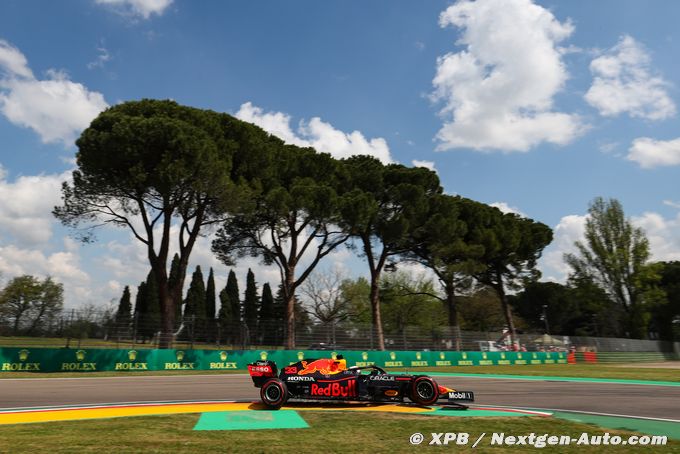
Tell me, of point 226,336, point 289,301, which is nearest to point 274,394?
point 226,336

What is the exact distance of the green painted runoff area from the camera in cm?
761

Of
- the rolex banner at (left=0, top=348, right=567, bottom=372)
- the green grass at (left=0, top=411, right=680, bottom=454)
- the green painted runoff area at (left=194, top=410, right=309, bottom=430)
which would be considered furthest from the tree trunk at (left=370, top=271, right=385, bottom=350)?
the green grass at (left=0, top=411, right=680, bottom=454)

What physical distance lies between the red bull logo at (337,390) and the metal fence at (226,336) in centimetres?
1664

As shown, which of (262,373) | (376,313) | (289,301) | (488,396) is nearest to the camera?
(262,373)

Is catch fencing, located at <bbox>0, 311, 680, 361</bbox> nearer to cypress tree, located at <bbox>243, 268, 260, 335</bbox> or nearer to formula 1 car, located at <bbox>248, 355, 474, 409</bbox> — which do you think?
formula 1 car, located at <bbox>248, 355, 474, 409</bbox>

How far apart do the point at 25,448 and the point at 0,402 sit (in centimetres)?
592

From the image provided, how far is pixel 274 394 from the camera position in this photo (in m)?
9.84

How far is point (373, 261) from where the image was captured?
34.9 m

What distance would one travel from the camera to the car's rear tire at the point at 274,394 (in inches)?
382

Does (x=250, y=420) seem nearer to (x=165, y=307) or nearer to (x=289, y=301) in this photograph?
(x=165, y=307)

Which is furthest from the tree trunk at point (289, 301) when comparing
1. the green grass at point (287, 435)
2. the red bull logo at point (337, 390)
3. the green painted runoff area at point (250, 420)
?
the green grass at point (287, 435)

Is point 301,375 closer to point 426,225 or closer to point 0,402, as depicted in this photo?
point 0,402

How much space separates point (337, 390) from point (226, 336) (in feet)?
60.2

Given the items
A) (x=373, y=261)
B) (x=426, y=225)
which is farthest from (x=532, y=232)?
(x=373, y=261)
